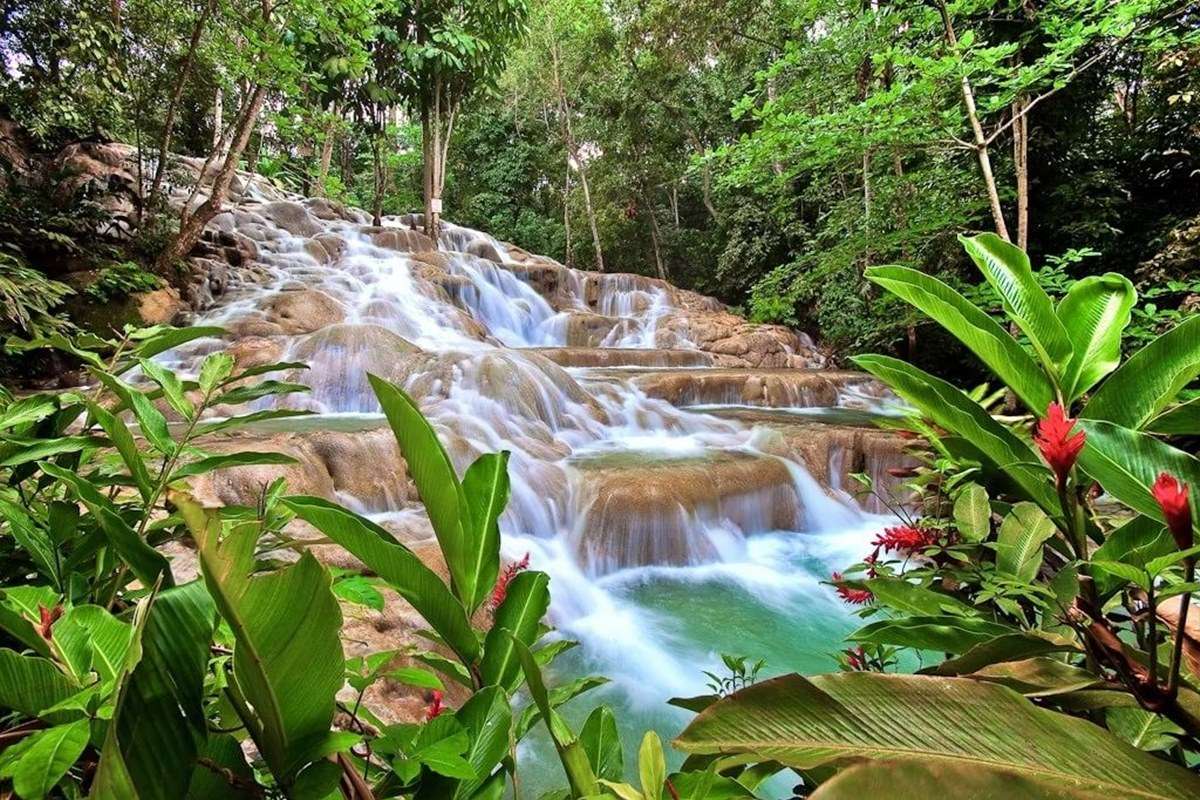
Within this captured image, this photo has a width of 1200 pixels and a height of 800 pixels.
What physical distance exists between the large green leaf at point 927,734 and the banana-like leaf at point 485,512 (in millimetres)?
→ 247

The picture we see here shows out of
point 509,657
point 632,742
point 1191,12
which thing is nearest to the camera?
point 509,657

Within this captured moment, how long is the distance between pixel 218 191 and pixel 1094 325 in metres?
9.24

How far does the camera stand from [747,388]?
8477 millimetres

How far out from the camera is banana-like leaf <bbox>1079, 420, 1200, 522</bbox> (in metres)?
0.61

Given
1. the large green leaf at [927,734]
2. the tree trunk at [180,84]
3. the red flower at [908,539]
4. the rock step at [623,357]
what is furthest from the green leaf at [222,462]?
the rock step at [623,357]

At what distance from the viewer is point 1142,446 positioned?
2.08ft

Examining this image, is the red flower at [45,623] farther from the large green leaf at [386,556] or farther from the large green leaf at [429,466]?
the large green leaf at [429,466]

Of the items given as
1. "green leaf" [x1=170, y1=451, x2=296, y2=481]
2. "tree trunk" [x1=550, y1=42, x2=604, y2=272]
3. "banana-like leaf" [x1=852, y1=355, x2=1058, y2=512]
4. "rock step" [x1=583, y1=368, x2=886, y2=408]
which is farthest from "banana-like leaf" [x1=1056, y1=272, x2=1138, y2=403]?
"tree trunk" [x1=550, y1=42, x2=604, y2=272]

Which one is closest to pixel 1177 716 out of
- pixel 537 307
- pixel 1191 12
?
pixel 1191 12

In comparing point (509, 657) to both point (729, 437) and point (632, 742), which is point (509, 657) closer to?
point (632, 742)

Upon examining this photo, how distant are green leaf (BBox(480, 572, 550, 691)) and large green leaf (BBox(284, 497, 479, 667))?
0.09 meters

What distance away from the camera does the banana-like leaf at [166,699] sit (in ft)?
1.18

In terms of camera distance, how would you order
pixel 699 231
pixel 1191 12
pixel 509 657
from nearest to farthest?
pixel 509 657
pixel 1191 12
pixel 699 231

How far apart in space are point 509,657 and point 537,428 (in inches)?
210
